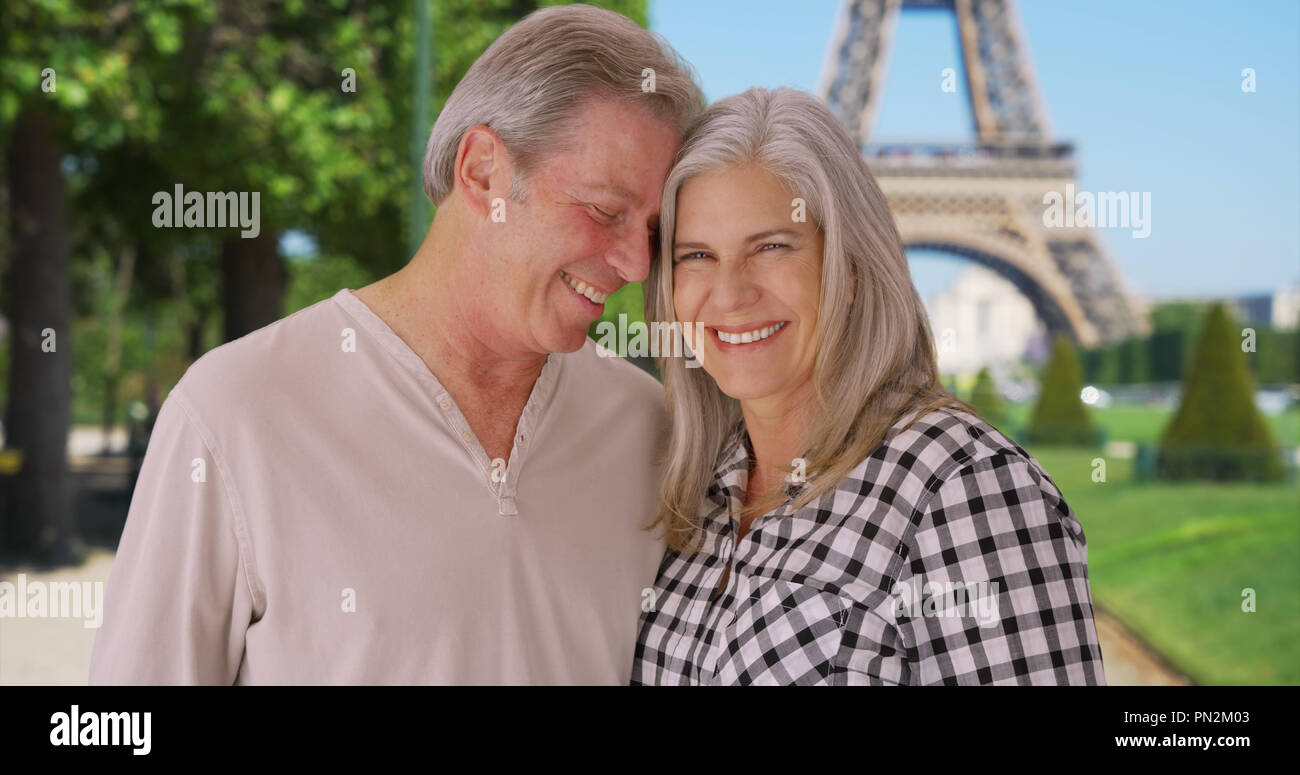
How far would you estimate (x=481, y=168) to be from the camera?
2451mm

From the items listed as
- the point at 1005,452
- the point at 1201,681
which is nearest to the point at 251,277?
the point at 1201,681

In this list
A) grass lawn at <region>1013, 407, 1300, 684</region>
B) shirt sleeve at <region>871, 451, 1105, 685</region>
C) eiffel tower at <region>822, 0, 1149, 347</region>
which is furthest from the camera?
eiffel tower at <region>822, 0, 1149, 347</region>

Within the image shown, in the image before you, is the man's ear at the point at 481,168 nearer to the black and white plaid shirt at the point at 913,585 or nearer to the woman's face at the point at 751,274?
the woman's face at the point at 751,274

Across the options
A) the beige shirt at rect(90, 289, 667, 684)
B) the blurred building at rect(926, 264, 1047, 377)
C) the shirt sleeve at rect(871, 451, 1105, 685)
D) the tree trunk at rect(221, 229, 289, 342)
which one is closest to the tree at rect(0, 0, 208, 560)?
the tree trunk at rect(221, 229, 289, 342)

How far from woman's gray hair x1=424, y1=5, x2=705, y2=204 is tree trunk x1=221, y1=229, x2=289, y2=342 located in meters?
11.9

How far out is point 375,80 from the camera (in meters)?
11.3

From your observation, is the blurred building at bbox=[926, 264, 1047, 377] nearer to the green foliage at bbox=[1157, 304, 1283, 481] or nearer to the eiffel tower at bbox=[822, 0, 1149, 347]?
the eiffel tower at bbox=[822, 0, 1149, 347]

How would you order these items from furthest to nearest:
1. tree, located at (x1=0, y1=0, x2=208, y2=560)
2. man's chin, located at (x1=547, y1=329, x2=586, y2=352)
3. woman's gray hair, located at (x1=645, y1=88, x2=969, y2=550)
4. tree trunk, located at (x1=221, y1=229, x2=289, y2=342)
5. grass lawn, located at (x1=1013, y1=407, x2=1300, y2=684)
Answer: tree trunk, located at (x1=221, y1=229, x2=289, y2=342) < tree, located at (x1=0, y1=0, x2=208, y2=560) < grass lawn, located at (x1=1013, y1=407, x2=1300, y2=684) < man's chin, located at (x1=547, y1=329, x2=586, y2=352) < woman's gray hair, located at (x1=645, y1=88, x2=969, y2=550)

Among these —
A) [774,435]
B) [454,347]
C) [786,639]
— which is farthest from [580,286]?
[786,639]

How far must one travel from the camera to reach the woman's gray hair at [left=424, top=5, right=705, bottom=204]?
93.0 inches

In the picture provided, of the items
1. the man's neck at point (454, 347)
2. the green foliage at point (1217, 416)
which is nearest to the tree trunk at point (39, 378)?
the man's neck at point (454, 347)

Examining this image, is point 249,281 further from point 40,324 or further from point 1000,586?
point 1000,586

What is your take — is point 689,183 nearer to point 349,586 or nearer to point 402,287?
point 402,287
